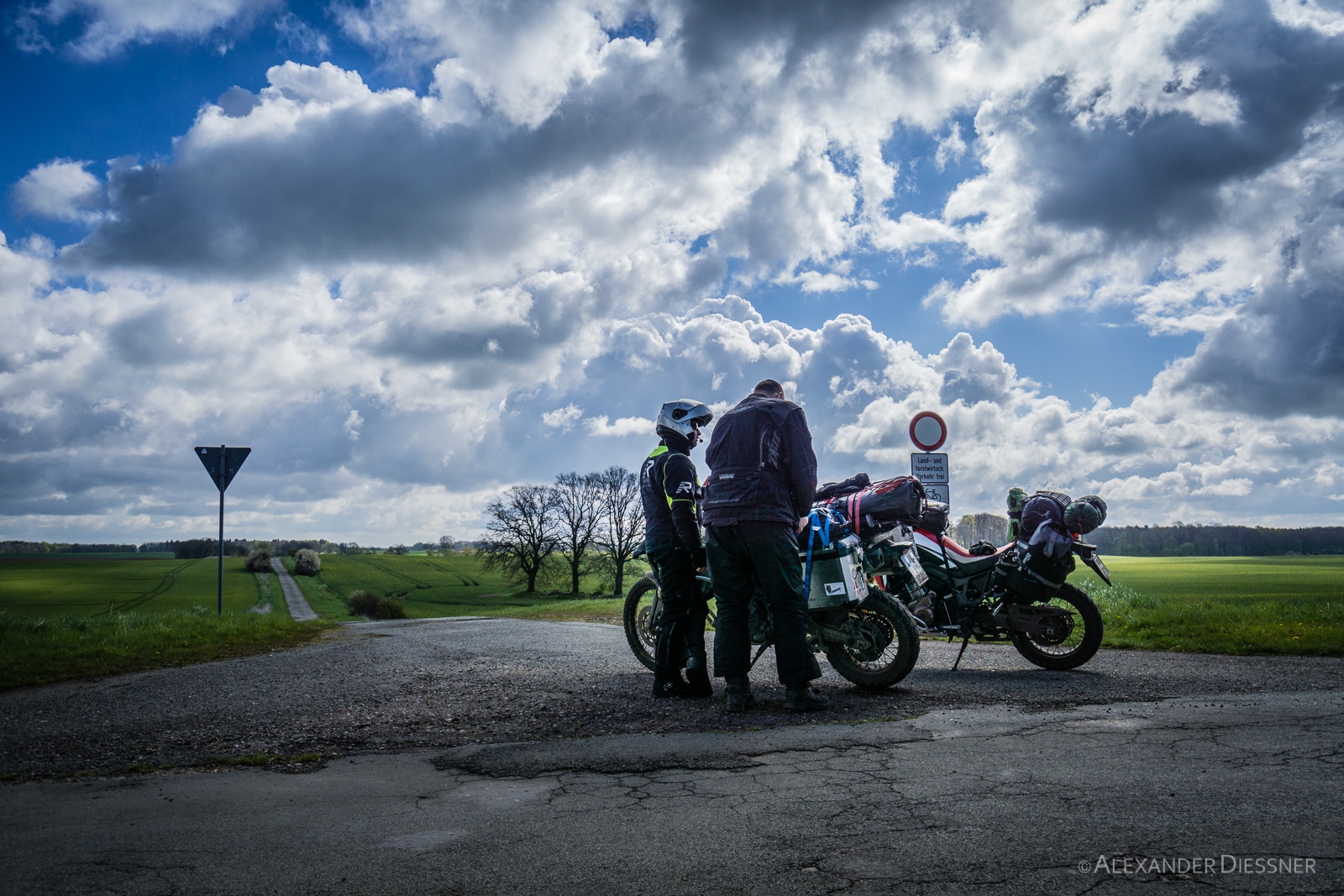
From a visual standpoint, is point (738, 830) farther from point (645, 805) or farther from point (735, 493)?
point (735, 493)

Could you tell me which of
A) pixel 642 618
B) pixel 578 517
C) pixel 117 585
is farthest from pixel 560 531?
pixel 642 618

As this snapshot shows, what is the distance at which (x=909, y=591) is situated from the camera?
7.46m

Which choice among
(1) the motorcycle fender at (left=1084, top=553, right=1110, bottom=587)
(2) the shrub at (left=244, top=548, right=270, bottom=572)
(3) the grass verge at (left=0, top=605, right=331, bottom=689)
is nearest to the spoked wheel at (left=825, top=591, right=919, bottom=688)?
(1) the motorcycle fender at (left=1084, top=553, right=1110, bottom=587)

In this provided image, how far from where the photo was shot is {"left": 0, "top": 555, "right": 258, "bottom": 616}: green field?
3025 cm

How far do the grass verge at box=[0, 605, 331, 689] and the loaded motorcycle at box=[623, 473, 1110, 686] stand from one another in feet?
19.8

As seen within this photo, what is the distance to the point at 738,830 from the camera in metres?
3.11

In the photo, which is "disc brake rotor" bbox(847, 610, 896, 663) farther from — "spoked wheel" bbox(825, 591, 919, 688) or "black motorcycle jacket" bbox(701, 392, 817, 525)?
"black motorcycle jacket" bbox(701, 392, 817, 525)

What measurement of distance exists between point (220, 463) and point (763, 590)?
1272 centimetres

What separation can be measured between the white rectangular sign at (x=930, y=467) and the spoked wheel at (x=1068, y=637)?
4.89 m

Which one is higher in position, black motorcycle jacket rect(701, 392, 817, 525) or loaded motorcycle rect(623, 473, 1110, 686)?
black motorcycle jacket rect(701, 392, 817, 525)

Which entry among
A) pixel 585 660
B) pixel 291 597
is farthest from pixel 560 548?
pixel 585 660

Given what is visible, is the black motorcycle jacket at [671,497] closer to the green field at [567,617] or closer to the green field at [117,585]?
the green field at [567,617]

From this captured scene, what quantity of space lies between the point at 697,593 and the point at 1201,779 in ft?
12.9

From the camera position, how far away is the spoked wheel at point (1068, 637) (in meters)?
7.53
